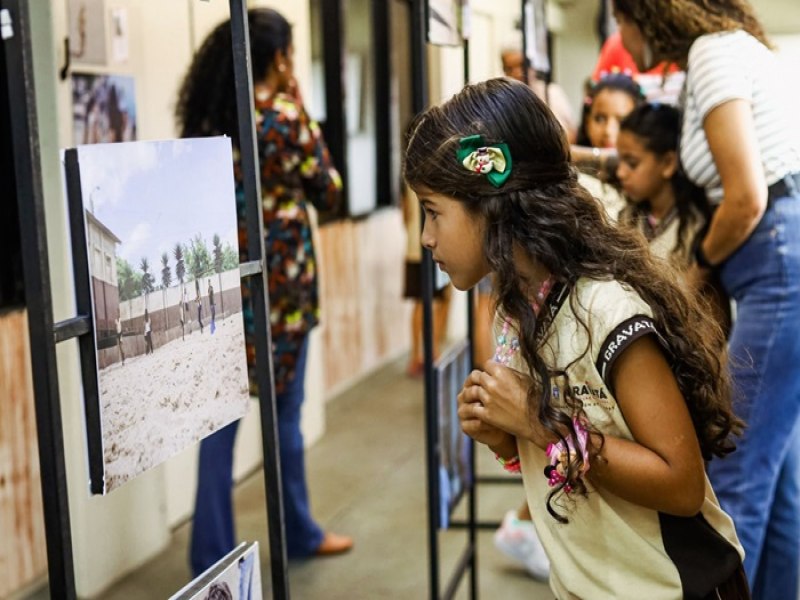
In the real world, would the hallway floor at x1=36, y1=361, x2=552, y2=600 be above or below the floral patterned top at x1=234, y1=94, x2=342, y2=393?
below

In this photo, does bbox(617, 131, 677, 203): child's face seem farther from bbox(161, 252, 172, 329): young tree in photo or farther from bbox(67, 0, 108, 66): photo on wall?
bbox(161, 252, 172, 329): young tree in photo

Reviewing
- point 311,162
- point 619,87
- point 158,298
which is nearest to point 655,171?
point 619,87

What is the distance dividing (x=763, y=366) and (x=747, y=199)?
0.36 meters

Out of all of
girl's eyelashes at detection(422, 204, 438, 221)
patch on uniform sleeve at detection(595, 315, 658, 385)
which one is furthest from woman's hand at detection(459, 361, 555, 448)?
girl's eyelashes at detection(422, 204, 438, 221)

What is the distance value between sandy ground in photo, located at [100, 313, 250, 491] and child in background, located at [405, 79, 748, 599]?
0.31 meters

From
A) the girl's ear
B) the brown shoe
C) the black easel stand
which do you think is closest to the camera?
the black easel stand

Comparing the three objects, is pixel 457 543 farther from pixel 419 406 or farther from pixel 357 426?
pixel 419 406

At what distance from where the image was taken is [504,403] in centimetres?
143

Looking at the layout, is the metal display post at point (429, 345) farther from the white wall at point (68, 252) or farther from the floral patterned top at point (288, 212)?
the white wall at point (68, 252)

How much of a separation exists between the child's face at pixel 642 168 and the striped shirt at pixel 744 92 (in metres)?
0.41

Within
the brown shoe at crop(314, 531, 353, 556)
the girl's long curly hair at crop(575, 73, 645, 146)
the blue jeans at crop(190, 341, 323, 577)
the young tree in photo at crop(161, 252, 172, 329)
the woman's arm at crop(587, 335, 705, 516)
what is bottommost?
the brown shoe at crop(314, 531, 353, 556)

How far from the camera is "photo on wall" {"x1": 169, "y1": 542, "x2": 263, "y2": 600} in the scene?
4.53 feet

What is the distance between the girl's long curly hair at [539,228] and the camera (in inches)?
55.8

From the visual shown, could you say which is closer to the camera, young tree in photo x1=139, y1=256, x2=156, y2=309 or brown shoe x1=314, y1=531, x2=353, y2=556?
young tree in photo x1=139, y1=256, x2=156, y2=309
